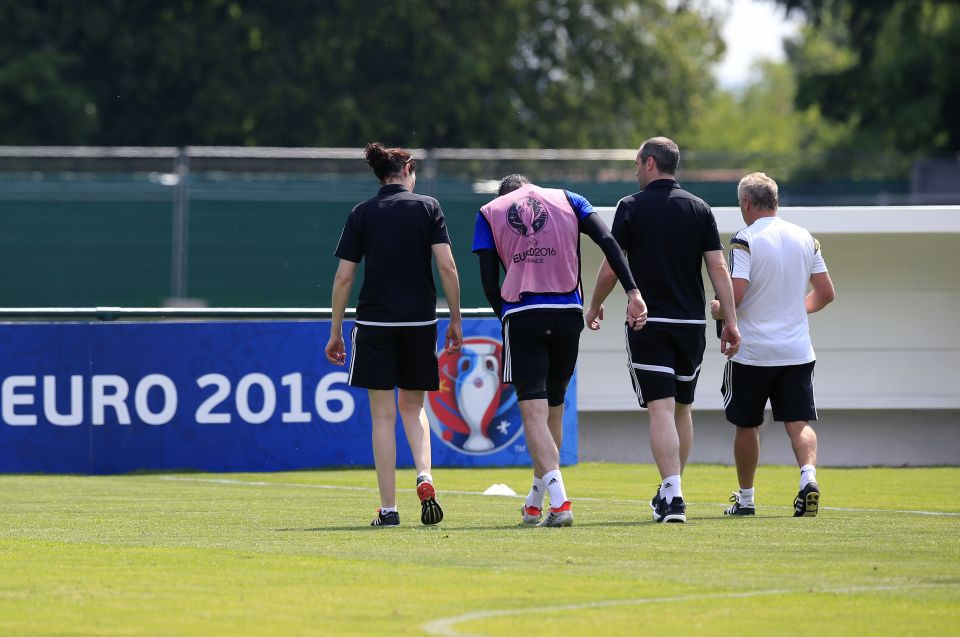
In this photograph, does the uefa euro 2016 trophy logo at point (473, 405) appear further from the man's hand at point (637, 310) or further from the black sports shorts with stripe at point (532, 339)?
the man's hand at point (637, 310)

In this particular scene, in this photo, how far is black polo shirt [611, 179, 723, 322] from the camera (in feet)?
28.8

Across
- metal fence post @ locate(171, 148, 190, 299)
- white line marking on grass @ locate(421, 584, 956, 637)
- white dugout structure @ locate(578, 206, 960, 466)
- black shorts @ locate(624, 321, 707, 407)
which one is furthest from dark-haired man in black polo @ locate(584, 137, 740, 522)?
metal fence post @ locate(171, 148, 190, 299)

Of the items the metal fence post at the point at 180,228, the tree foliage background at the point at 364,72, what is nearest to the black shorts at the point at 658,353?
the metal fence post at the point at 180,228

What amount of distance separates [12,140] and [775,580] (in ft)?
113

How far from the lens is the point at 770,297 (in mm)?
9180

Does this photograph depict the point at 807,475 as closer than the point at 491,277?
No

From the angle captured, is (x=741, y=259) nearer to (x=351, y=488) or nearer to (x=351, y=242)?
(x=351, y=242)

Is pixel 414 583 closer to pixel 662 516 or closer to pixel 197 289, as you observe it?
pixel 662 516

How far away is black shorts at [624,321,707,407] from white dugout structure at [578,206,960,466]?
20.9 feet

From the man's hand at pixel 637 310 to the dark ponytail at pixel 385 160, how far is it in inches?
52.6

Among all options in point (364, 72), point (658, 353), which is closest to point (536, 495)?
point (658, 353)

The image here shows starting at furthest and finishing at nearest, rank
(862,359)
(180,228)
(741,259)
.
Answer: (180,228) < (862,359) < (741,259)

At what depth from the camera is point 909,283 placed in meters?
16.1

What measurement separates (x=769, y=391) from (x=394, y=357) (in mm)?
2101
